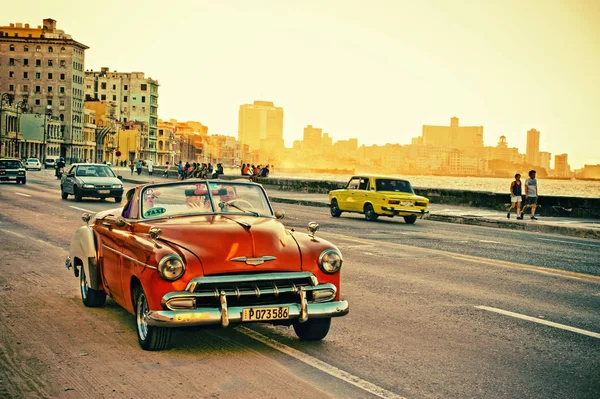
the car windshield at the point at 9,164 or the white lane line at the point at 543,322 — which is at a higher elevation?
the car windshield at the point at 9,164

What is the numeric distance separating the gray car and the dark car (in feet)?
53.8

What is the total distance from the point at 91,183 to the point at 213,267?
25.6 meters

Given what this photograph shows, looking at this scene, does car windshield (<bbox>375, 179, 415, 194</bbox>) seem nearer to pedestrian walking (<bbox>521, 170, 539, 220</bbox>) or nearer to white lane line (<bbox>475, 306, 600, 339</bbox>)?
pedestrian walking (<bbox>521, 170, 539, 220</bbox>)

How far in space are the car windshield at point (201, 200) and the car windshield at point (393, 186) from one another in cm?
1856

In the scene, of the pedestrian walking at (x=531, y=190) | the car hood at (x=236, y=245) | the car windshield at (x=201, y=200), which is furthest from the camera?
the pedestrian walking at (x=531, y=190)

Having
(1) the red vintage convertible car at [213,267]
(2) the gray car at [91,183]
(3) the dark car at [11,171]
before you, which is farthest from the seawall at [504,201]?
(1) the red vintage convertible car at [213,267]

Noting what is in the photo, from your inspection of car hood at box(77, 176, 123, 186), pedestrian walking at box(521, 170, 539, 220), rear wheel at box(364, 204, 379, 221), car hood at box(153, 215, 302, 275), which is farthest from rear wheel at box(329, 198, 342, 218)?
Result: car hood at box(153, 215, 302, 275)

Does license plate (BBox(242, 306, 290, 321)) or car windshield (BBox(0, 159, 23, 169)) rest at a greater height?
car windshield (BBox(0, 159, 23, 169))

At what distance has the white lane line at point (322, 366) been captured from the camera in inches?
220

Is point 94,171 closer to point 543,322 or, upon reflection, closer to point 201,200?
point 201,200

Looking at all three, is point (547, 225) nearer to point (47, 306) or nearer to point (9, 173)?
point (47, 306)

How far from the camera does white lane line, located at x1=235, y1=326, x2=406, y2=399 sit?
5598 millimetres

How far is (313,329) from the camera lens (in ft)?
23.5

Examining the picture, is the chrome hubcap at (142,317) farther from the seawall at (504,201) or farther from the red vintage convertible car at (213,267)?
the seawall at (504,201)
